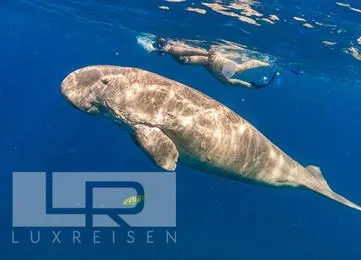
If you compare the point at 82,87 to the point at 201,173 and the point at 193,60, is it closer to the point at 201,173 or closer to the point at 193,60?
the point at 193,60

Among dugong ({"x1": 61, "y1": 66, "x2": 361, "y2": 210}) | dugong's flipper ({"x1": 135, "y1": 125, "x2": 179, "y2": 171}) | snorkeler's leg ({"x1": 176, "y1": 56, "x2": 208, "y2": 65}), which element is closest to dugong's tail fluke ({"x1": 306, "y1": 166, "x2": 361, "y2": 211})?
dugong ({"x1": 61, "y1": 66, "x2": 361, "y2": 210})

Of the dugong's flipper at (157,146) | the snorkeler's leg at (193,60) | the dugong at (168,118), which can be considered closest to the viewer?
the dugong's flipper at (157,146)

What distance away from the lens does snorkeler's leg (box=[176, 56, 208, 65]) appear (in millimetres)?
11375

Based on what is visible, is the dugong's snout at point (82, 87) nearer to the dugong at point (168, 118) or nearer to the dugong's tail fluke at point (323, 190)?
the dugong at point (168, 118)

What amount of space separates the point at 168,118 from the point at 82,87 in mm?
1376

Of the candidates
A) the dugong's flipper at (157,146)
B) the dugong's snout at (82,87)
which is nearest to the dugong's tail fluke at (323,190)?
the dugong's flipper at (157,146)

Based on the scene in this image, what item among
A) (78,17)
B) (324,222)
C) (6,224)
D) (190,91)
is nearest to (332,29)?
(190,91)

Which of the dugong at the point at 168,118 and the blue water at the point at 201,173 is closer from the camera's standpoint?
the dugong at the point at 168,118

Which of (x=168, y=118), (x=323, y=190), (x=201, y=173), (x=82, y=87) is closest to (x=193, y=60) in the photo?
(x=323, y=190)

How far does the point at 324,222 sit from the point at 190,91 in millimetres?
51279

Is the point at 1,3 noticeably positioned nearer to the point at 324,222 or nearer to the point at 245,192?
the point at 245,192

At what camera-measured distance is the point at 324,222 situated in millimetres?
53219

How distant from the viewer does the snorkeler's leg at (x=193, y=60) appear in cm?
1138

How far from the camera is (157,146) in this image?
593cm
